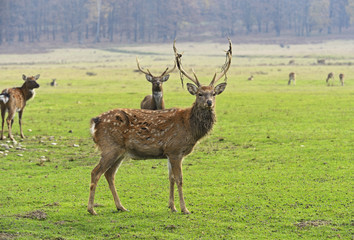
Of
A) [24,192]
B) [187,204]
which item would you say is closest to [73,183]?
[24,192]

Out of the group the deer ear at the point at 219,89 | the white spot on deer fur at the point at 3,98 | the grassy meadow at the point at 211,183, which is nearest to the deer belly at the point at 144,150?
the grassy meadow at the point at 211,183

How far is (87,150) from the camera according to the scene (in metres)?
18.2

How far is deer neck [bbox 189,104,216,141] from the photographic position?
10.8 meters

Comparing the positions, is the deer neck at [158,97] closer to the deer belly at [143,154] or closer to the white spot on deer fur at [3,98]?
the white spot on deer fur at [3,98]

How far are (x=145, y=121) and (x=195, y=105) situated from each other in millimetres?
1053

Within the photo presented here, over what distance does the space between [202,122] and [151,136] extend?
1.05m

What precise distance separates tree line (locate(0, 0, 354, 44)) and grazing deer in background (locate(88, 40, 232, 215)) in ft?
462

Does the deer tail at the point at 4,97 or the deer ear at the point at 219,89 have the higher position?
the deer ear at the point at 219,89

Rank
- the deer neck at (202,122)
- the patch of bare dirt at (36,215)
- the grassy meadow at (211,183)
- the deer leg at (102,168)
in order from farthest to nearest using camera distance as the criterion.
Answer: the deer neck at (202,122) < the deer leg at (102,168) < the patch of bare dirt at (36,215) < the grassy meadow at (211,183)

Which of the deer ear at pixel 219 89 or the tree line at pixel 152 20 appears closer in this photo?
the deer ear at pixel 219 89

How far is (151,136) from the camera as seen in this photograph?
10789mm

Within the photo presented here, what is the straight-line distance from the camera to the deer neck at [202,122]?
35.5ft

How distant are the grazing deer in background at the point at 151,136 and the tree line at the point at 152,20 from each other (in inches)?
5542

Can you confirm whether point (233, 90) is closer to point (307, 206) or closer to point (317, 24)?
point (307, 206)
